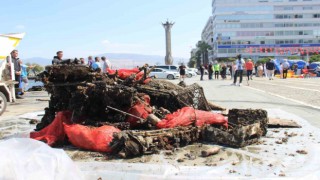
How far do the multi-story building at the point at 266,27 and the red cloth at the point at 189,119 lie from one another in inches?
4258

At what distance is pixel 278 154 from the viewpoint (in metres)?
5.13

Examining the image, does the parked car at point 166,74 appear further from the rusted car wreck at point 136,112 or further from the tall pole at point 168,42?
the tall pole at point 168,42

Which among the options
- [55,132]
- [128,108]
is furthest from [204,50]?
[55,132]

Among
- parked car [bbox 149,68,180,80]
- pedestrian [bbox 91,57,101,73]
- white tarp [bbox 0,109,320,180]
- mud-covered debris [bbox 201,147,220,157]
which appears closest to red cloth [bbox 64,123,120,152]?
white tarp [bbox 0,109,320,180]

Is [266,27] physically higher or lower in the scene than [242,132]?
higher

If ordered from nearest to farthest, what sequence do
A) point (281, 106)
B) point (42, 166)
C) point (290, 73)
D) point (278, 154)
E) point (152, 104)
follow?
1. point (42, 166)
2. point (278, 154)
3. point (152, 104)
4. point (281, 106)
5. point (290, 73)

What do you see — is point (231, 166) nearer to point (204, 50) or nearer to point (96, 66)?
point (96, 66)

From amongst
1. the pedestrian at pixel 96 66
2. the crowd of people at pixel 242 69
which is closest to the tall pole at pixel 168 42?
the crowd of people at pixel 242 69

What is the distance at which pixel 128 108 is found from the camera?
6.37 m

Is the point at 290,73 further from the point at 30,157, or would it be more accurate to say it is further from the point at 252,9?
the point at 252,9

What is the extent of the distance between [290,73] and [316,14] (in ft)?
288

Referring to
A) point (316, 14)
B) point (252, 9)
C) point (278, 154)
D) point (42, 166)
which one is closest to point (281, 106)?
point (278, 154)

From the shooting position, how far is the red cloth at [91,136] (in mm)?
5383

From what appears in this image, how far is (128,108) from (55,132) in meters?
1.33
